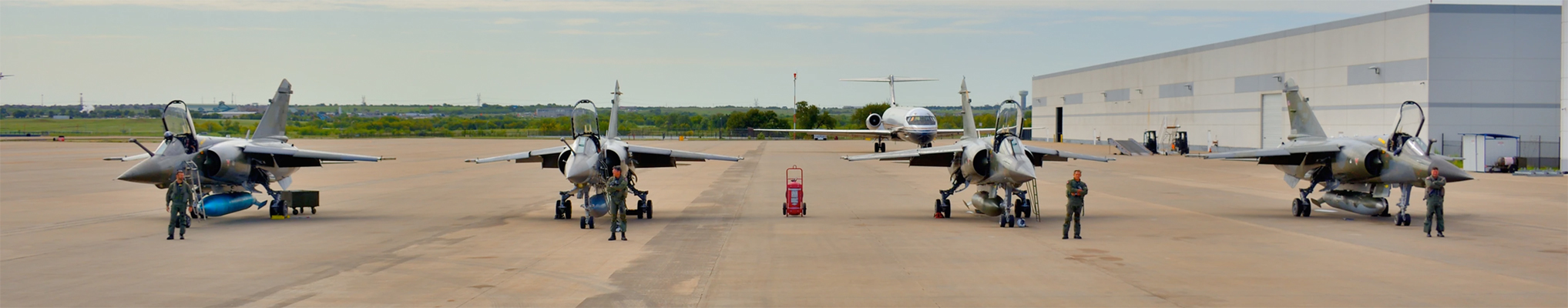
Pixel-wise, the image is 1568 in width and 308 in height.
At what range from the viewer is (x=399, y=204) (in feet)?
77.3

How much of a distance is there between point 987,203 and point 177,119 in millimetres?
15068

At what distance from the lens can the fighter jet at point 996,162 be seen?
714 inches

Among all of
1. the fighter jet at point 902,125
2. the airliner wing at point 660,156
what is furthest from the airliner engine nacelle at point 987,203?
the fighter jet at point 902,125

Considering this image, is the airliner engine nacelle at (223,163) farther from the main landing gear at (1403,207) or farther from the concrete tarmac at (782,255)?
the main landing gear at (1403,207)

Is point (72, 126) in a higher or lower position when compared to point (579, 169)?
higher

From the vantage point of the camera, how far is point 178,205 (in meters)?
15.7

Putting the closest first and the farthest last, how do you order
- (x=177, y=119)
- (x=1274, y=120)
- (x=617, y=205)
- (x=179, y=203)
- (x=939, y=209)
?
(x=179, y=203)
(x=617, y=205)
(x=177, y=119)
(x=939, y=209)
(x=1274, y=120)

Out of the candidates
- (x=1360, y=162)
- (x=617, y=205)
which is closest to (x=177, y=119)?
(x=617, y=205)

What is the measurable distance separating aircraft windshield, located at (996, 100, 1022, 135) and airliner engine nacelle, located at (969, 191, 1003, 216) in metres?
1.27

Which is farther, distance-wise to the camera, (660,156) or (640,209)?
(660,156)

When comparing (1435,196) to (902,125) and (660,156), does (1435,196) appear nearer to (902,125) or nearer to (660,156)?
(660,156)

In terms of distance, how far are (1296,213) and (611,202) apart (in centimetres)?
1337

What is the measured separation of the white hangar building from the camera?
3909 cm

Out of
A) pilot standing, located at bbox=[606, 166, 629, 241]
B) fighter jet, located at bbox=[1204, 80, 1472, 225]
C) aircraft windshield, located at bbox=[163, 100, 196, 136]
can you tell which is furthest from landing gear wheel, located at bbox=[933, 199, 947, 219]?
aircraft windshield, located at bbox=[163, 100, 196, 136]
